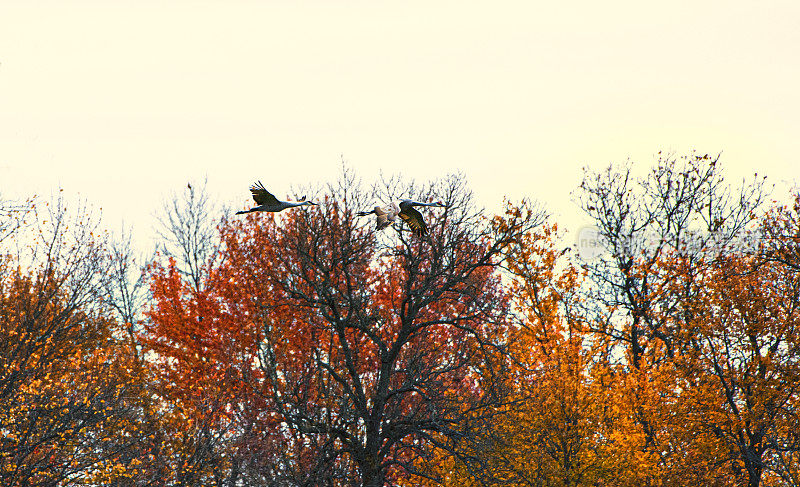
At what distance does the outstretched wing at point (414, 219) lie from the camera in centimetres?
1598

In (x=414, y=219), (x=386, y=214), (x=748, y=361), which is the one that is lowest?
(x=748, y=361)

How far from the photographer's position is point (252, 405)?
20.5 m

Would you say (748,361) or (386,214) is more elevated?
(386,214)

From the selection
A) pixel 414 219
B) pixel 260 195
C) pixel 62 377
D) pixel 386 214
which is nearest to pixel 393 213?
pixel 386 214

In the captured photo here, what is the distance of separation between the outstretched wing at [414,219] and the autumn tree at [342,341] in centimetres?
103

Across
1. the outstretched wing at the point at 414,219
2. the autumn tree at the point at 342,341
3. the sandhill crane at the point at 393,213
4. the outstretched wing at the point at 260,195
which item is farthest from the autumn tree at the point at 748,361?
the outstretched wing at the point at 260,195

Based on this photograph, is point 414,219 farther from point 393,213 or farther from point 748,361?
point 748,361

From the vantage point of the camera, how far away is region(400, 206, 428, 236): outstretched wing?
1598 cm

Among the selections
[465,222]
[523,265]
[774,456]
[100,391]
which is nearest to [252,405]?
[100,391]

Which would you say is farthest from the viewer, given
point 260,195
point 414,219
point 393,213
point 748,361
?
point 748,361

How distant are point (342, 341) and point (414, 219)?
3.63 meters

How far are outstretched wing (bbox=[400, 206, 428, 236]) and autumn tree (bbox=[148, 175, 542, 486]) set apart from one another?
1028 mm

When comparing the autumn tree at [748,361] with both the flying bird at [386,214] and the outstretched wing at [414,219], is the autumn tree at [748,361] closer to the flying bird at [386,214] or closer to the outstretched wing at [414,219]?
the outstretched wing at [414,219]

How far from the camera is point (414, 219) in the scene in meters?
17.0
